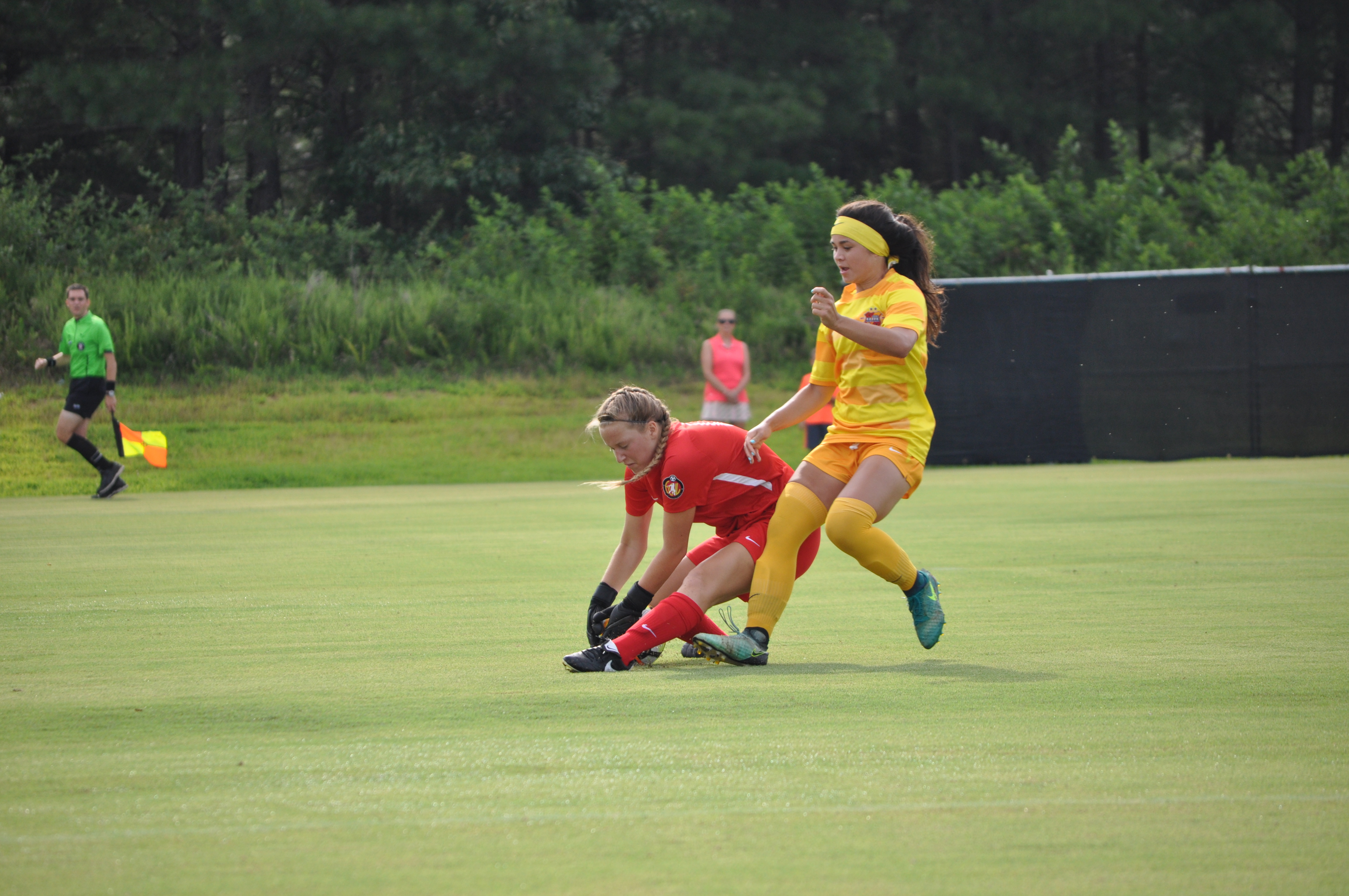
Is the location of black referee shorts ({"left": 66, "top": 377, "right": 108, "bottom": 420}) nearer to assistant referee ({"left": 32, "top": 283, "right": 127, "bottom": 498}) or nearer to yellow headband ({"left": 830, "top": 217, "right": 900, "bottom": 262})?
assistant referee ({"left": 32, "top": 283, "right": 127, "bottom": 498})

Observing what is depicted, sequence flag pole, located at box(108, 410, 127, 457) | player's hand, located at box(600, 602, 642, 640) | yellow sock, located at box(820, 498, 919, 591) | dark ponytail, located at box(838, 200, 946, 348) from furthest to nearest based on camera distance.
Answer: flag pole, located at box(108, 410, 127, 457) → dark ponytail, located at box(838, 200, 946, 348) → player's hand, located at box(600, 602, 642, 640) → yellow sock, located at box(820, 498, 919, 591)

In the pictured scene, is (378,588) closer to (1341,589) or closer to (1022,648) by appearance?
(1022,648)

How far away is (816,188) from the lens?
1041 inches

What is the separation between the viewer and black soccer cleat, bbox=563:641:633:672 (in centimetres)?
479

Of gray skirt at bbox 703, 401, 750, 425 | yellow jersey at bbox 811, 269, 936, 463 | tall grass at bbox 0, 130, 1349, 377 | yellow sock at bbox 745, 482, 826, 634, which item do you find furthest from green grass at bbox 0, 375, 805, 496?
yellow sock at bbox 745, 482, 826, 634

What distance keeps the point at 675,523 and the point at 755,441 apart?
44 centimetres

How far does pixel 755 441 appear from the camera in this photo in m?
5.26

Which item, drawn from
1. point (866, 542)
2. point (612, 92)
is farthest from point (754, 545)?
point (612, 92)

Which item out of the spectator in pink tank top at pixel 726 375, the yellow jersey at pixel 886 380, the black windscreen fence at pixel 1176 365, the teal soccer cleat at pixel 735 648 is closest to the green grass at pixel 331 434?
the spectator in pink tank top at pixel 726 375

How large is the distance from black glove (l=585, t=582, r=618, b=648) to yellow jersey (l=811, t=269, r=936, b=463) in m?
1.07

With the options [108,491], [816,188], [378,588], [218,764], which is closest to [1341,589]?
[378,588]

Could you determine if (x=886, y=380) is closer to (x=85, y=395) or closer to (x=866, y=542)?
(x=866, y=542)

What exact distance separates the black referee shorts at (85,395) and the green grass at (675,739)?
6.77 m

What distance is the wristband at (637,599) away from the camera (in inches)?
208
